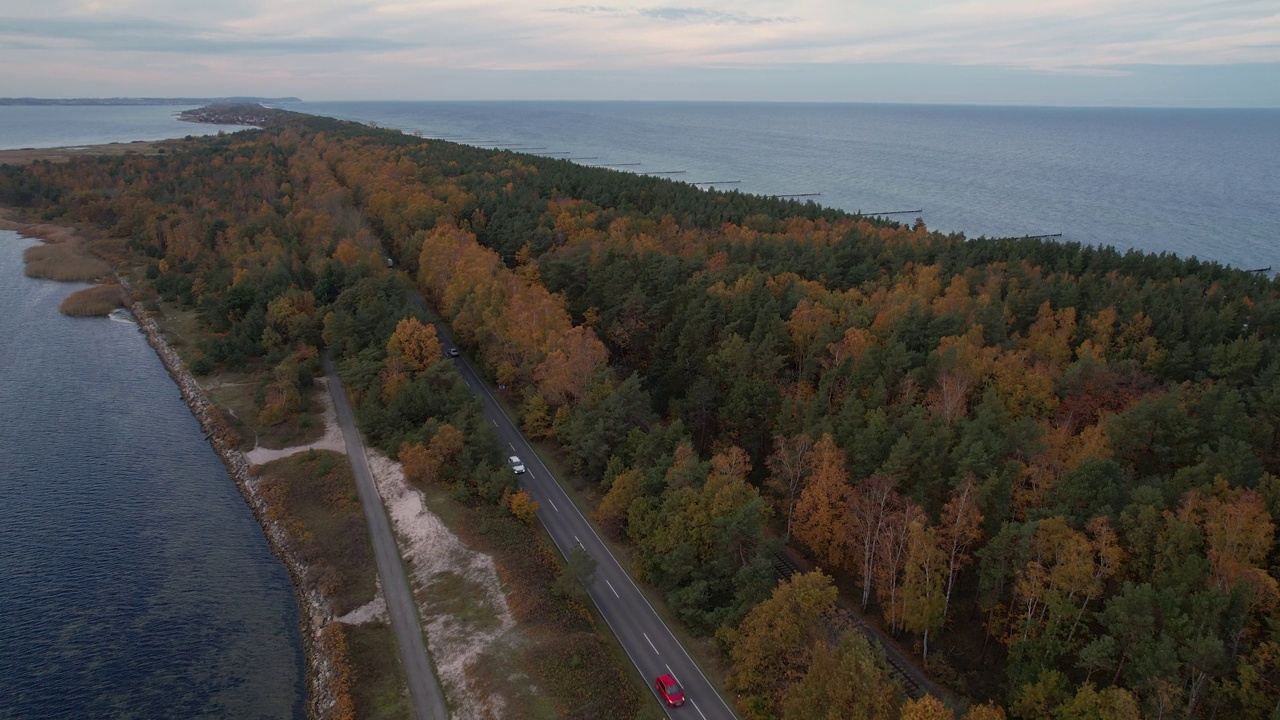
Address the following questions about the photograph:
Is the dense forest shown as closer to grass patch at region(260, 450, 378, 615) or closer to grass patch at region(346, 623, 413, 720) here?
grass patch at region(260, 450, 378, 615)

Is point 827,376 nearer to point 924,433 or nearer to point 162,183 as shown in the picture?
point 924,433

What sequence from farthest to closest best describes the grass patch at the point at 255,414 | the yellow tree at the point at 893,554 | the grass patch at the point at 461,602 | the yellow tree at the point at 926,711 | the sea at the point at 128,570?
1. the grass patch at the point at 255,414
2. the grass patch at the point at 461,602
3. the sea at the point at 128,570
4. the yellow tree at the point at 893,554
5. the yellow tree at the point at 926,711

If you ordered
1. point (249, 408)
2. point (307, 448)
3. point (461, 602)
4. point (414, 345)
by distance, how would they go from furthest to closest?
point (249, 408)
point (414, 345)
point (307, 448)
point (461, 602)

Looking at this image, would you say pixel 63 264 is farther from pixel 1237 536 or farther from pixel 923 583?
pixel 1237 536

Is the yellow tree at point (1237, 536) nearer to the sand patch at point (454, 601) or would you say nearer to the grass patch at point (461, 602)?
the sand patch at point (454, 601)

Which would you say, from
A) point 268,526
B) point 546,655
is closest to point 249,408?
point 268,526

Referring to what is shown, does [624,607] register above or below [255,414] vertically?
below

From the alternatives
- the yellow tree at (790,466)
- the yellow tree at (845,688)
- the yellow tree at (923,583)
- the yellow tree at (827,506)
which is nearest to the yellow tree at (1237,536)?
the yellow tree at (923,583)
